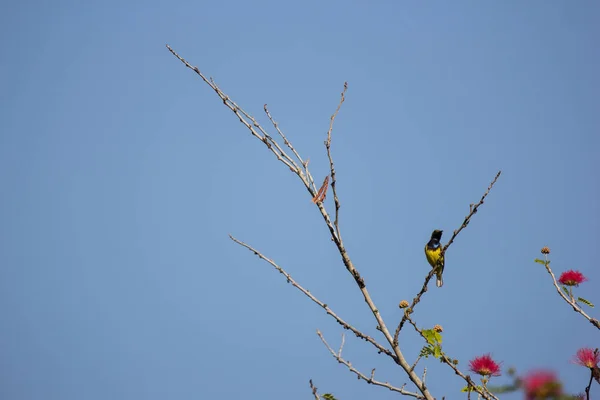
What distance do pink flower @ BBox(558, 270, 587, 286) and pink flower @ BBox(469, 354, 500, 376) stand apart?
1.58 meters

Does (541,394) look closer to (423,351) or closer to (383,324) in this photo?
(383,324)

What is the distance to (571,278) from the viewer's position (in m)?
5.93

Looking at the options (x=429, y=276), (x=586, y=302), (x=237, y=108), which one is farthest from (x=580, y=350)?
(x=237, y=108)

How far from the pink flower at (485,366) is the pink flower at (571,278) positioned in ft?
5.19

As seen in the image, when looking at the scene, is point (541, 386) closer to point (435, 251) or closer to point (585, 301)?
point (585, 301)

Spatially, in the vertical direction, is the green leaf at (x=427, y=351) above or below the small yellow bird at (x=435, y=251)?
below

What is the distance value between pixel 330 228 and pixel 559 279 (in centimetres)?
305

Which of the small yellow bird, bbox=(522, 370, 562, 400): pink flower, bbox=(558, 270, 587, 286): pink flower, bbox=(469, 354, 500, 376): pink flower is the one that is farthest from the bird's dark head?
bbox=(522, 370, 562, 400): pink flower

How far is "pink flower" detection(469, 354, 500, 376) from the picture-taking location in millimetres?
4832

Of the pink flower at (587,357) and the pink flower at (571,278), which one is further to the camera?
the pink flower at (571,278)

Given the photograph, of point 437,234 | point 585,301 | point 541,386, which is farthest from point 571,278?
point 437,234

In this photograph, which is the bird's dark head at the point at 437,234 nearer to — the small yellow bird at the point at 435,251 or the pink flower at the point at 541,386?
the small yellow bird at the point at 435,251

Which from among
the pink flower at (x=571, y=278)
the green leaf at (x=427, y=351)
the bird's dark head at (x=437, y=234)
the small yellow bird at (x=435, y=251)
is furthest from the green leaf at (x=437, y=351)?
the bird's dark head at (x=437, y=234)

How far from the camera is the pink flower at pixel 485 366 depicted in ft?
15.9
